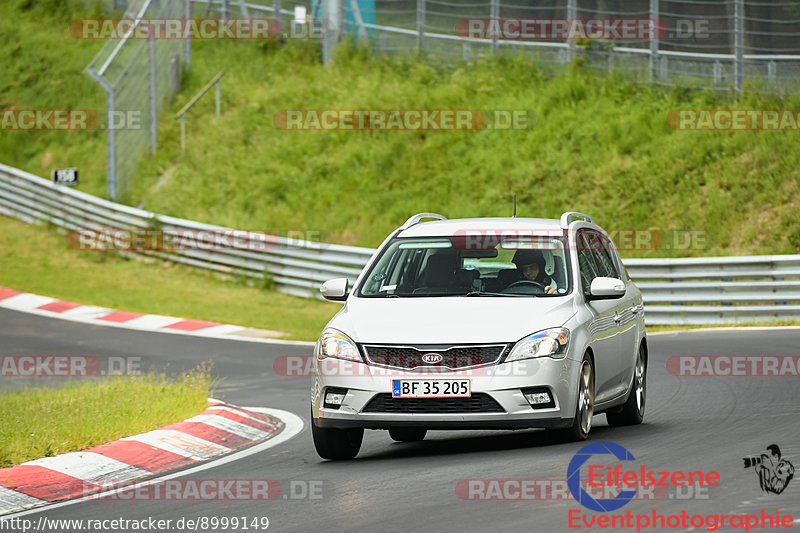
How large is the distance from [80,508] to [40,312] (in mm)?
16821

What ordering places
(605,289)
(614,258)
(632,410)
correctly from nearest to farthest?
(605,289) < (632,410) < (614,258)

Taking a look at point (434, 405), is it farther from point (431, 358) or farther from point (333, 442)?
point (333, 442)

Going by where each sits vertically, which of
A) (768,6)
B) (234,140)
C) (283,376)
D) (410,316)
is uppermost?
(768,6)

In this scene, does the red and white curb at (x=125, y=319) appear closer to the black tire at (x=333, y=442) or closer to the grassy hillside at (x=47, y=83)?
the grassy hillside at (x=47, y=83)

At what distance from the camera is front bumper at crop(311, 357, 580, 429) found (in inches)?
361

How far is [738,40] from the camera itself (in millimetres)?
29203

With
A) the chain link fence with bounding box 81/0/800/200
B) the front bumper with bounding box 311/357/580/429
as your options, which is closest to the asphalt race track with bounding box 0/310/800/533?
the front bumper with bounding box 311/357/580/429

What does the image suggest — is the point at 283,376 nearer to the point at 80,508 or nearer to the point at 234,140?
the point at 80,508

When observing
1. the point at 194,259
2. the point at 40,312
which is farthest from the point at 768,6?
the point at 40,312

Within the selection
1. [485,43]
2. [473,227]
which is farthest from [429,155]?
[473,227]

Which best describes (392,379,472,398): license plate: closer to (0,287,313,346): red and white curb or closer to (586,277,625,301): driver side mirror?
(586,277,625,301): driver side mirror

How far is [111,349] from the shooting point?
1984 centimetres

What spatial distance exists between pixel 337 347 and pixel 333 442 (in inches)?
28.3

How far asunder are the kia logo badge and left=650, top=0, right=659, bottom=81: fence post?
22.2 metres
